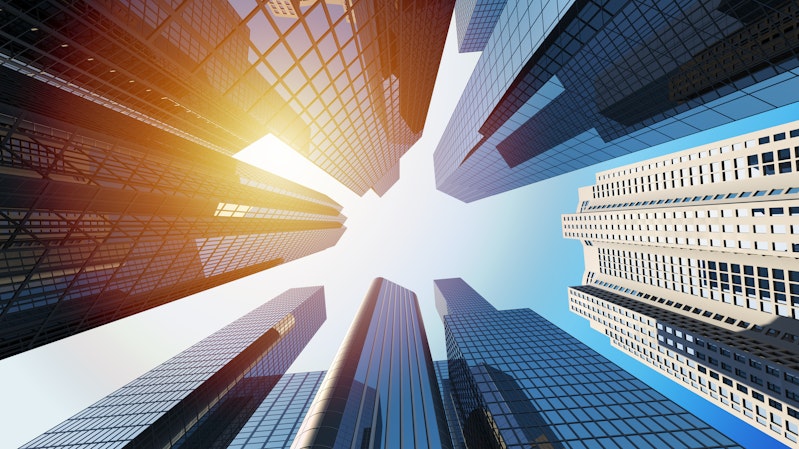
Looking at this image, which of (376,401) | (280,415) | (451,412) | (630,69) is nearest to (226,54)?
(630,69)

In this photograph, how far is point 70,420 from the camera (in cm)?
6525

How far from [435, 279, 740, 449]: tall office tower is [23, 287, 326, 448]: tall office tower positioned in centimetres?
5358

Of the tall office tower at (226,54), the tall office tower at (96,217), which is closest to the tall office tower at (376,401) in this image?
the tall office tower at (226,54)

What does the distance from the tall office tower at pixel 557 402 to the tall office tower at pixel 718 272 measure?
75.0 ft

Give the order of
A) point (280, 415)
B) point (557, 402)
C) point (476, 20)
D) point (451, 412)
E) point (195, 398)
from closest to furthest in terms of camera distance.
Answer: point (557, 402), point (195, 398), point (280, 415), point (476, 20), point (451, 412)

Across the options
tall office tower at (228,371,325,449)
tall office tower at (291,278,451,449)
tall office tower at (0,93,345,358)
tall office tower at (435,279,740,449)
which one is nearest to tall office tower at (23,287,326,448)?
tall office tower at (228,371,325,449)

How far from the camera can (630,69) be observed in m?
28.1

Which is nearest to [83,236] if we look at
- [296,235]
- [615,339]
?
[296,235]

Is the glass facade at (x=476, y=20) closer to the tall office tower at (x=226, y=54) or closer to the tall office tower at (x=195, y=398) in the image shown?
the tall office tower at (x=226, y=54)

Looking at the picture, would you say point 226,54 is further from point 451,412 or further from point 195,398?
point 451,412

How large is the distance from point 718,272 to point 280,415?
106 metres

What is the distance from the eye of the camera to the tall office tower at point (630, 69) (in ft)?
64.7

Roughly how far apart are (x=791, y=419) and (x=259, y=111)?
83.1 meters

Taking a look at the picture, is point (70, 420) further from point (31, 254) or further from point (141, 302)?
point (31, 254)
